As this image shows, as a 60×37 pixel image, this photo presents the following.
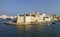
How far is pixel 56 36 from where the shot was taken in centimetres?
1457

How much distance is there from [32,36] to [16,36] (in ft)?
5.04

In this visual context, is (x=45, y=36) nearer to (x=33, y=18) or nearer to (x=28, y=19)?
(x=28, y=19)

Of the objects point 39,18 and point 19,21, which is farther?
point 39,18

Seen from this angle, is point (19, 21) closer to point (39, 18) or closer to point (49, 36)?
point (39, 18)

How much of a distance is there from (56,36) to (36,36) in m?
1.93

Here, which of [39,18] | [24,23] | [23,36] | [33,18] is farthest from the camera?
[39,18]

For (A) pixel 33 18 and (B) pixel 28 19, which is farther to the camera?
(A) pixel 33 18

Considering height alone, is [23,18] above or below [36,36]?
above

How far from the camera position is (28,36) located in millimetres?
14312

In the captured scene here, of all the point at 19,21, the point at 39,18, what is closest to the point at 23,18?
the point at 19,21

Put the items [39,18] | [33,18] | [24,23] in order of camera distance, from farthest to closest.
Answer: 1. [39,18]
2. [33,18]
3. [24,23]

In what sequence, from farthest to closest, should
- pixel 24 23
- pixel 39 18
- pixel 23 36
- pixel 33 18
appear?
pixel 39 18 < pixel 33 18 < pixel 24 23 < pixel 23 36

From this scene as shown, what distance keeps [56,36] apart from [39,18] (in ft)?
70.2

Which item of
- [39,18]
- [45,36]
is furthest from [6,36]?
[39,18]
